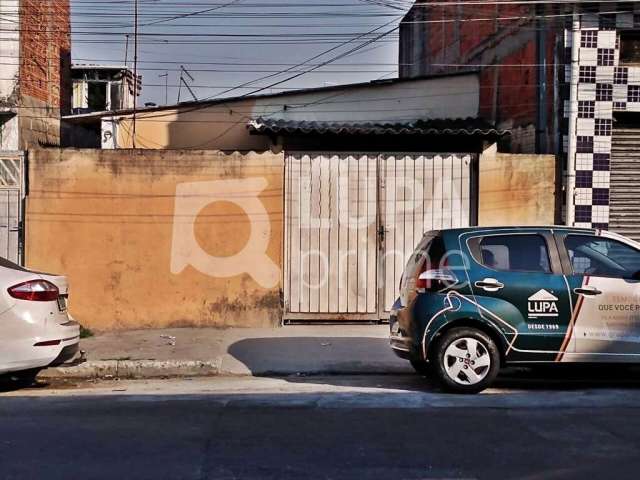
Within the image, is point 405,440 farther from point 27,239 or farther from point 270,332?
point 27,239

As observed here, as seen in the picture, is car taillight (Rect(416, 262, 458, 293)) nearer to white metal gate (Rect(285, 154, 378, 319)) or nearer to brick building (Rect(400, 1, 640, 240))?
white metal gate (Rect(285, 154, 378, 319))

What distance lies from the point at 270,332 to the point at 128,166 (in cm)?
321

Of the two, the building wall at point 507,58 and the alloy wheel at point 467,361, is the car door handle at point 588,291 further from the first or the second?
the building wall at point 507,58

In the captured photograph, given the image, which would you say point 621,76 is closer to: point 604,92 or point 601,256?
point 604,92

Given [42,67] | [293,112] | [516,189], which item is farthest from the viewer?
[293,112]

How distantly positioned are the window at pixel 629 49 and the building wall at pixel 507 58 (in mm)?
967

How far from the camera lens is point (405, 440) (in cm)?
606

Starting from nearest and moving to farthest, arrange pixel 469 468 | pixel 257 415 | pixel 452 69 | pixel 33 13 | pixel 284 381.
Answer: pixel 469 468 → pixel 257 415 → pixel 284 381 → pixel 33 13 → pixel 452 69

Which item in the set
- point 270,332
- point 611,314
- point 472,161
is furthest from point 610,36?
point 270,332

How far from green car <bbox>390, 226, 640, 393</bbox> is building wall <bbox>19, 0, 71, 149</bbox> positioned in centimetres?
821

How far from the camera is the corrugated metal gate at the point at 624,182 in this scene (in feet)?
39.6

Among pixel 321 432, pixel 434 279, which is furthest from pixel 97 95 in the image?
pixel 321 432

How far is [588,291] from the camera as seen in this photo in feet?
26.0

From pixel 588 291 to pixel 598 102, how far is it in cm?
497
